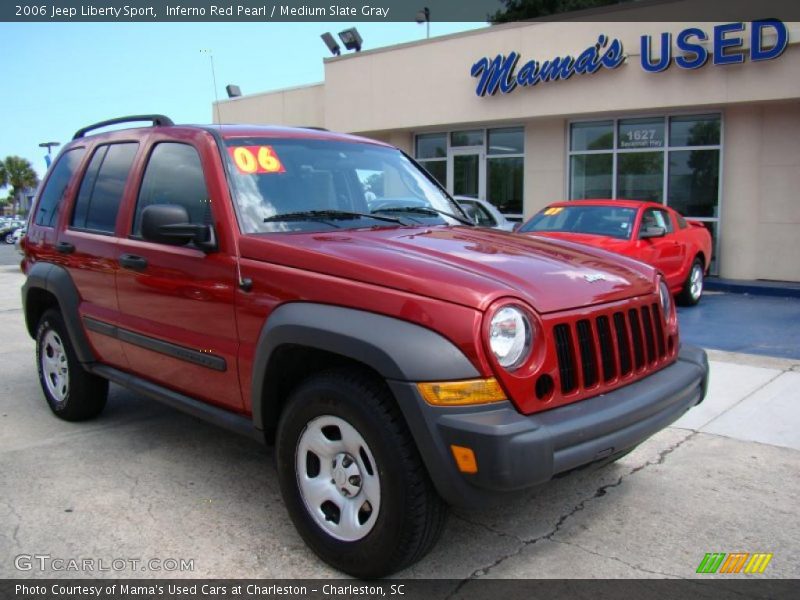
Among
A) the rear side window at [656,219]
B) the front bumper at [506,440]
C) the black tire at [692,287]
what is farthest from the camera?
the black tire at [692,287]

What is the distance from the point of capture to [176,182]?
12.8 feet

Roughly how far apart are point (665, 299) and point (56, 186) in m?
4.21

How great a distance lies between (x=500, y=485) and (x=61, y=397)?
149 inches

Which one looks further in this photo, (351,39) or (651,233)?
(351,39)

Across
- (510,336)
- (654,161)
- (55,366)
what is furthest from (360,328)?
(654,161)

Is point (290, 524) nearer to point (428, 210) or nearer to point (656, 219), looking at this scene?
point (428, 210)

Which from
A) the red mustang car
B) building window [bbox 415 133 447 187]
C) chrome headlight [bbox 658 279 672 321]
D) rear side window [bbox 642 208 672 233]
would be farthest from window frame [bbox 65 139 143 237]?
building window [bbox 415 133 447 187]

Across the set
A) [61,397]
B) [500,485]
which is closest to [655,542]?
[500,485]

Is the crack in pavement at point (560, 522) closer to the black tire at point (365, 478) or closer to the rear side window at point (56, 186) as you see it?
the black tire at point (365, 478)

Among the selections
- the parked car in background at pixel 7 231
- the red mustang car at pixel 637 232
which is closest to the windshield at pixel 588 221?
the red mustang car at pixel 637 232

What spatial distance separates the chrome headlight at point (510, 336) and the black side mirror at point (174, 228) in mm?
1542

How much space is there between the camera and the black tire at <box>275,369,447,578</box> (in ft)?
8.70

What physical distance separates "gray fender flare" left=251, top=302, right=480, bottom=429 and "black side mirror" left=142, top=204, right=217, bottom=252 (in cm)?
63

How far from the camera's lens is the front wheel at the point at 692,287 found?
1048 centimetres
